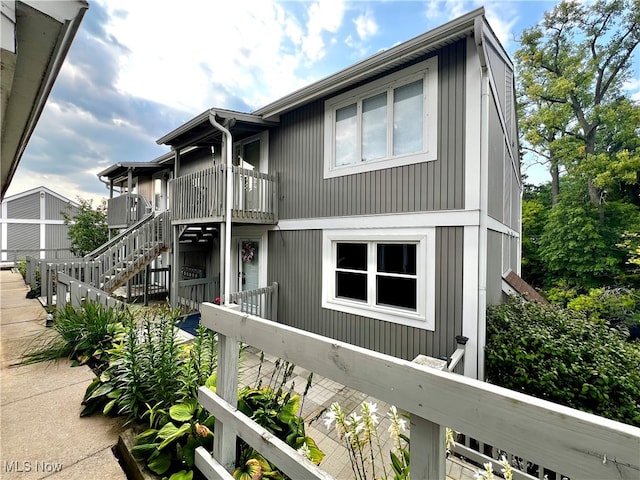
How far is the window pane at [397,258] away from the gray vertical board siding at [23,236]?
28298mm

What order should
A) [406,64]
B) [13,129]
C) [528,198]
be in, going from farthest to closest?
[528,198], [406,64], [13,129]

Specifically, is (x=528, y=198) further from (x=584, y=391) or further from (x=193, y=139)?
(x=193, y=139)

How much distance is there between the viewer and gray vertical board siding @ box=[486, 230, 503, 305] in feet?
17.4

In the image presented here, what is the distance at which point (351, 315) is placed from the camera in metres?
5.59

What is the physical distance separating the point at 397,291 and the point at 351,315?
109cm

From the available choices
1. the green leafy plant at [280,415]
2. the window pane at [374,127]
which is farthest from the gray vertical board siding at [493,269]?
the green leafy plant at [280,415]

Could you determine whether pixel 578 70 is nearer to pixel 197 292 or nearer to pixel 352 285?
pixel 352 285

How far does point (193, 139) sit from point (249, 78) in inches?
144

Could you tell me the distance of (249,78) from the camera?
9805 mm

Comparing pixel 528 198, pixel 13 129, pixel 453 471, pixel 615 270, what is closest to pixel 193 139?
pixel 13 129

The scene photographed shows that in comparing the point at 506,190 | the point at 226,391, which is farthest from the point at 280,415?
the point at 506,190

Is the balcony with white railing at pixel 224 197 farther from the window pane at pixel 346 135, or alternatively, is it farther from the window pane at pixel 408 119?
the window pane at pixel 408 119

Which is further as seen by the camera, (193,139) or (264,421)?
(193,139)

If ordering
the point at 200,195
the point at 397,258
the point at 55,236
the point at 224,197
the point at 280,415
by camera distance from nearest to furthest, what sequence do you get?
the point at 280,415 < the point at 397,258 < the point at 224,197 < the point at 200,195 < the point at 55,236
